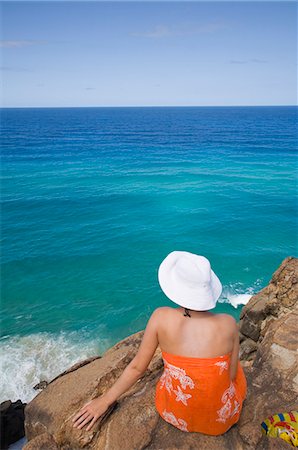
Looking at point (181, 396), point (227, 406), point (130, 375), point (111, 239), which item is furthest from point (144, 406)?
point (111, 239)

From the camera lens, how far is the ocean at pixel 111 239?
13609 mm

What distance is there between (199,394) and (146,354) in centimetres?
52

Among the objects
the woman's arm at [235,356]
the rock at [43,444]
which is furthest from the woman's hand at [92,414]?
the woman's arm at [235,356]

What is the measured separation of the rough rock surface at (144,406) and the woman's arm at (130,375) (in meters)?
0.14

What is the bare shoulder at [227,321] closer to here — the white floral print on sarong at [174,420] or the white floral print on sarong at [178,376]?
the white floral print on sarong at [178,376]

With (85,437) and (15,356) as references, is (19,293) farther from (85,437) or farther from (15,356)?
(85,437)

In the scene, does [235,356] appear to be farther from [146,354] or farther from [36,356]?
[36,356]

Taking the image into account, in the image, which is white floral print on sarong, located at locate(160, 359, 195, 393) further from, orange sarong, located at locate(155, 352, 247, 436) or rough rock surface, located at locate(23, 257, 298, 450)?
rough rock surface, located at locate(23, 257, 298, 450)

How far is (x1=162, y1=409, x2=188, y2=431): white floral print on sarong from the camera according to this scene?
300 centimetres

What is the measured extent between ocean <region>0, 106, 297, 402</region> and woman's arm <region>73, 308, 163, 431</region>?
27.6 feet

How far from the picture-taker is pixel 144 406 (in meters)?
3.45

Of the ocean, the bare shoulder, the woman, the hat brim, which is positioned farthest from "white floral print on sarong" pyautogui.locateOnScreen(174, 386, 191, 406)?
the ocean

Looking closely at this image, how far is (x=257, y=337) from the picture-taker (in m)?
6.96

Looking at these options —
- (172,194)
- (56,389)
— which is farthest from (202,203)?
(56,389)
